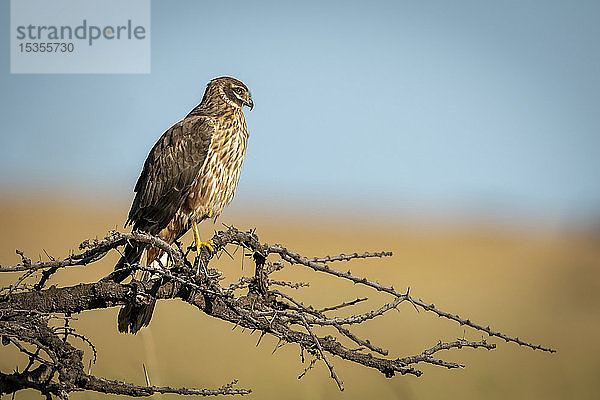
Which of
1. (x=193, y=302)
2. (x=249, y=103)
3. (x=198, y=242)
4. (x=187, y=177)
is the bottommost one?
(x=193, y=302)

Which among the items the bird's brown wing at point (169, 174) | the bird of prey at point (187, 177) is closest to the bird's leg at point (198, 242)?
the bird of prey at point (187, 177)

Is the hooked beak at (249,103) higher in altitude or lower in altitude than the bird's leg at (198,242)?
higher

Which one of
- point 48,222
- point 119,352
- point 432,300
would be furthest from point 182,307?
point 48,222

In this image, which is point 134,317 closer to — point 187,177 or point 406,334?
point 187,177

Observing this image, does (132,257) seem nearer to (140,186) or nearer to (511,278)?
(140,186)

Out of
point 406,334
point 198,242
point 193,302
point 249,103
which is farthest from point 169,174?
point 406,334

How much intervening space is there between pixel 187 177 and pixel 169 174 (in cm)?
14

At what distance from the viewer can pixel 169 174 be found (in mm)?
5496

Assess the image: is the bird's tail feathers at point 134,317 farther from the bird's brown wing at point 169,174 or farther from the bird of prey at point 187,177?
the bird's brown wing at point 169,174

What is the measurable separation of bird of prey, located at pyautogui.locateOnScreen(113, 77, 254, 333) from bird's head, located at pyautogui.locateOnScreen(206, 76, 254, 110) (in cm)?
22

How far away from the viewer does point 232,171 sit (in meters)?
5.63

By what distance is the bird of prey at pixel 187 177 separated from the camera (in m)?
5.41

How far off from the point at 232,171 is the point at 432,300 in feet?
39.1

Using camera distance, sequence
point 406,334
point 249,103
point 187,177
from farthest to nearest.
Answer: point 406,334 < point 249,103 < point 187,177
